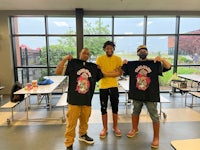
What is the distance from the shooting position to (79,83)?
96.0 inches

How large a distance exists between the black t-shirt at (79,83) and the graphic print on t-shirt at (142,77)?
2.36ft

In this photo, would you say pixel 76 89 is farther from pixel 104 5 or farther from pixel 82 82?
pixel 104 5

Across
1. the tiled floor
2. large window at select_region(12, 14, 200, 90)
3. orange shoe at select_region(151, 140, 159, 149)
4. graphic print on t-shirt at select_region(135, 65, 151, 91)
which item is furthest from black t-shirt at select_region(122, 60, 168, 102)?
large window at select_region(12, 14, 200, 90)

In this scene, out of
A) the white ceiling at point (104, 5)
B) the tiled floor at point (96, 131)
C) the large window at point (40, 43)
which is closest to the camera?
the tiled floor at point (96, 131)

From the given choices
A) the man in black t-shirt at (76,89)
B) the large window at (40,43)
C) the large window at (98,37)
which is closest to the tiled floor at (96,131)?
the man in black t-shirt at (76,89)

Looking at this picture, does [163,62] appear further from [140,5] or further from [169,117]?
[140,5]

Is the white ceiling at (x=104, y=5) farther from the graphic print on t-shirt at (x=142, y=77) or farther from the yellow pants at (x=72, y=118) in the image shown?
the yellow pants at (x=72, y=118)

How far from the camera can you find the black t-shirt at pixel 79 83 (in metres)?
2.42

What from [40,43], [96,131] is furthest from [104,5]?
[96,131]

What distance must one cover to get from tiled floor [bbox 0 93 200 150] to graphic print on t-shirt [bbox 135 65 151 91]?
90 centimetres

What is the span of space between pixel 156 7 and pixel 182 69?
7.77 ft

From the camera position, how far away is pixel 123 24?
5941 millimetres

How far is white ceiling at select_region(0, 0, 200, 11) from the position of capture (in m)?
4.86

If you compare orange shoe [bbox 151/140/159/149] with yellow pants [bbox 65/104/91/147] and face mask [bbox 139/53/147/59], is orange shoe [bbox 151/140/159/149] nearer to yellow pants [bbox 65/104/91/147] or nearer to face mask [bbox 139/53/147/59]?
yellow pants [bbox 65/104/91/147]
